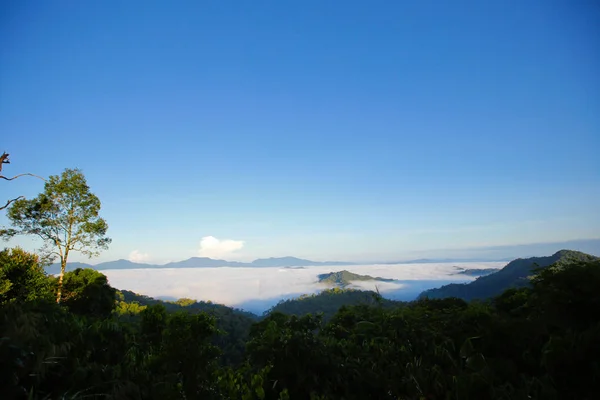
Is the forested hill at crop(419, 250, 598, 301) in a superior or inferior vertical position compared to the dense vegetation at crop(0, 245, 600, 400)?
inferior

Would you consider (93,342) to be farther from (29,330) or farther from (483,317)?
(483,317)

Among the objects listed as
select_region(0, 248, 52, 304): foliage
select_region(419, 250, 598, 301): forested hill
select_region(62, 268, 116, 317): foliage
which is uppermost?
select_region(0, 248, 52, 304): foliage

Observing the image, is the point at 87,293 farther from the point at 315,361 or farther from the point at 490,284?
the point at 490,284

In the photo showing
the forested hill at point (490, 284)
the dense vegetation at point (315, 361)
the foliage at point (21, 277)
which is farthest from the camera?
the forested hill at point (490, 284)

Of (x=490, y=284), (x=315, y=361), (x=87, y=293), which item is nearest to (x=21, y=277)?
(x=87, y=293)

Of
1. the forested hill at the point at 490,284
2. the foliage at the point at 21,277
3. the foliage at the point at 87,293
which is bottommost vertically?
the forested hill at the point at 490,284

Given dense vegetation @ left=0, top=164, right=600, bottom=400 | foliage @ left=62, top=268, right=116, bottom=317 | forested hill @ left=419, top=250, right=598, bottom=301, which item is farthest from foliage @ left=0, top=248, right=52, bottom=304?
forested hill @ left=419, top=250, right=598, bottom=301

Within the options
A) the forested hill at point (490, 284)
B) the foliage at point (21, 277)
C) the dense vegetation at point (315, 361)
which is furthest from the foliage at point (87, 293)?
the forested hill at point (490, 284)

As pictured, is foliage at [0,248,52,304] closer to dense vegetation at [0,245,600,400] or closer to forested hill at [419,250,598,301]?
dense vegetation at [0,245,600,400]

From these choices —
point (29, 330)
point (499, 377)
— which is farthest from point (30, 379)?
point (499, 377)

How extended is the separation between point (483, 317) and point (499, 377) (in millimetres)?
2423

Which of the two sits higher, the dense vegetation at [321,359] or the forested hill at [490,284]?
the dense vegetation at [321,359]

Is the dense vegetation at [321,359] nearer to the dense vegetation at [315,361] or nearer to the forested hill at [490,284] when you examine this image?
the dense vegetation at [315,361]

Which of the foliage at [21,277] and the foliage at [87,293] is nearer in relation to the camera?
the foliage at [21,277]
